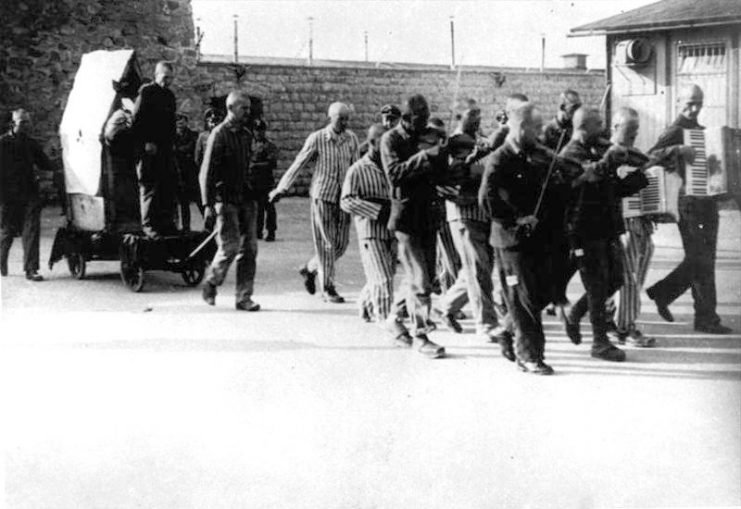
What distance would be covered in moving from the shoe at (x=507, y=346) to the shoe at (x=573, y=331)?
653 millimetres

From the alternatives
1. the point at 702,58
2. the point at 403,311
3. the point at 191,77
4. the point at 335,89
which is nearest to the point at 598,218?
the point at 403,311

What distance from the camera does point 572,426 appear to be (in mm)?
6031

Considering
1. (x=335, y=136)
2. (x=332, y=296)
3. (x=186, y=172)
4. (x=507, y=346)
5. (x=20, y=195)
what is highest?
(x=335, y=136)

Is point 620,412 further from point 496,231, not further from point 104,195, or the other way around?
point 104,195

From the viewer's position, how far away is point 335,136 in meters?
10.2

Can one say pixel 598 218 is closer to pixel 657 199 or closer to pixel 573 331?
pixel 657 199

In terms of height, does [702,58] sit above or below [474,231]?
above

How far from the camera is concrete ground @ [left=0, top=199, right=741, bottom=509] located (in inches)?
213

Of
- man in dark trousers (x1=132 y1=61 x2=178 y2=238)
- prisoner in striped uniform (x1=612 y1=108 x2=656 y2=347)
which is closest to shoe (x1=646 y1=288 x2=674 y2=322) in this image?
prisoner in striped uniform (x1=612 y1=108 x2=656 y2=347)

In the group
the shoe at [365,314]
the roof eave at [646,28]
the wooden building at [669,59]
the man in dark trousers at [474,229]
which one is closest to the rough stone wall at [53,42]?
the shoe at [365,314]

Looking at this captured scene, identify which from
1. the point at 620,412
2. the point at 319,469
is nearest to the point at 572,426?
the point at 620,412

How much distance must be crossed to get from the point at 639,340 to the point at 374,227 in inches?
91.3

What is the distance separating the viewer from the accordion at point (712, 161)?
8109mm

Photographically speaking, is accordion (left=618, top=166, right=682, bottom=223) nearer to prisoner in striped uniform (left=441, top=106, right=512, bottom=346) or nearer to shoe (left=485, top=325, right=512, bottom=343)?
prisoner in striped uniform (left=441, top=106, right=512, bottom=346)
